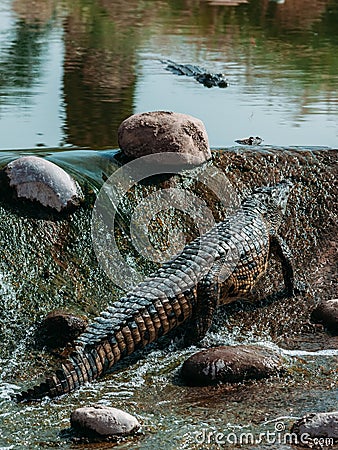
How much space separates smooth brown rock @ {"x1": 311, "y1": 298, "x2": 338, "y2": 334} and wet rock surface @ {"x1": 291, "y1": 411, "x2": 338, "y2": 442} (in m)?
2.00

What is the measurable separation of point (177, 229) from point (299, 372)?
219cm

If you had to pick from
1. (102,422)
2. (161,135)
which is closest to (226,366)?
(102,422)

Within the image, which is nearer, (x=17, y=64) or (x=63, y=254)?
(x=63, y=254)

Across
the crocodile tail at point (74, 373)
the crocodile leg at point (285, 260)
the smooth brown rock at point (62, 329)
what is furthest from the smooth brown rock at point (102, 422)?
the crocodile leg at point (285, 260)

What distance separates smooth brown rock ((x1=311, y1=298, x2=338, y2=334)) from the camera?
6.82 m

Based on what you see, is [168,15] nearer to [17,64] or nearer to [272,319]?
[17,64]

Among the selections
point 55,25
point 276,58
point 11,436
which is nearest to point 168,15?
point 55,25

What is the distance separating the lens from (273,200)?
25.6 ft

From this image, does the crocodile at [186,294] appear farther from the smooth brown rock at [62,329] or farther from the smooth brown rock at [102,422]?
the smooth brown rock at [102,422]

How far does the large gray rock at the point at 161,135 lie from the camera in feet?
25.9

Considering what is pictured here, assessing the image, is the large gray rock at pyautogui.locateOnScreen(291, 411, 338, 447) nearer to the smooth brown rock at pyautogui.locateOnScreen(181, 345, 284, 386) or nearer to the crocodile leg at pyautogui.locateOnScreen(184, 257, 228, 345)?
the smooth brown rock at pyautogui.locateOnScreen(181, 345, 284, 386)

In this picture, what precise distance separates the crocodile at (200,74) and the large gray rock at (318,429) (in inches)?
375

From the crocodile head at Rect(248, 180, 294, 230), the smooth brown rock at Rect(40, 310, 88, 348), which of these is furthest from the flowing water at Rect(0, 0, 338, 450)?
the crocodile head at Rect(248, 180, 294, 230)

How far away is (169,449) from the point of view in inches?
186
